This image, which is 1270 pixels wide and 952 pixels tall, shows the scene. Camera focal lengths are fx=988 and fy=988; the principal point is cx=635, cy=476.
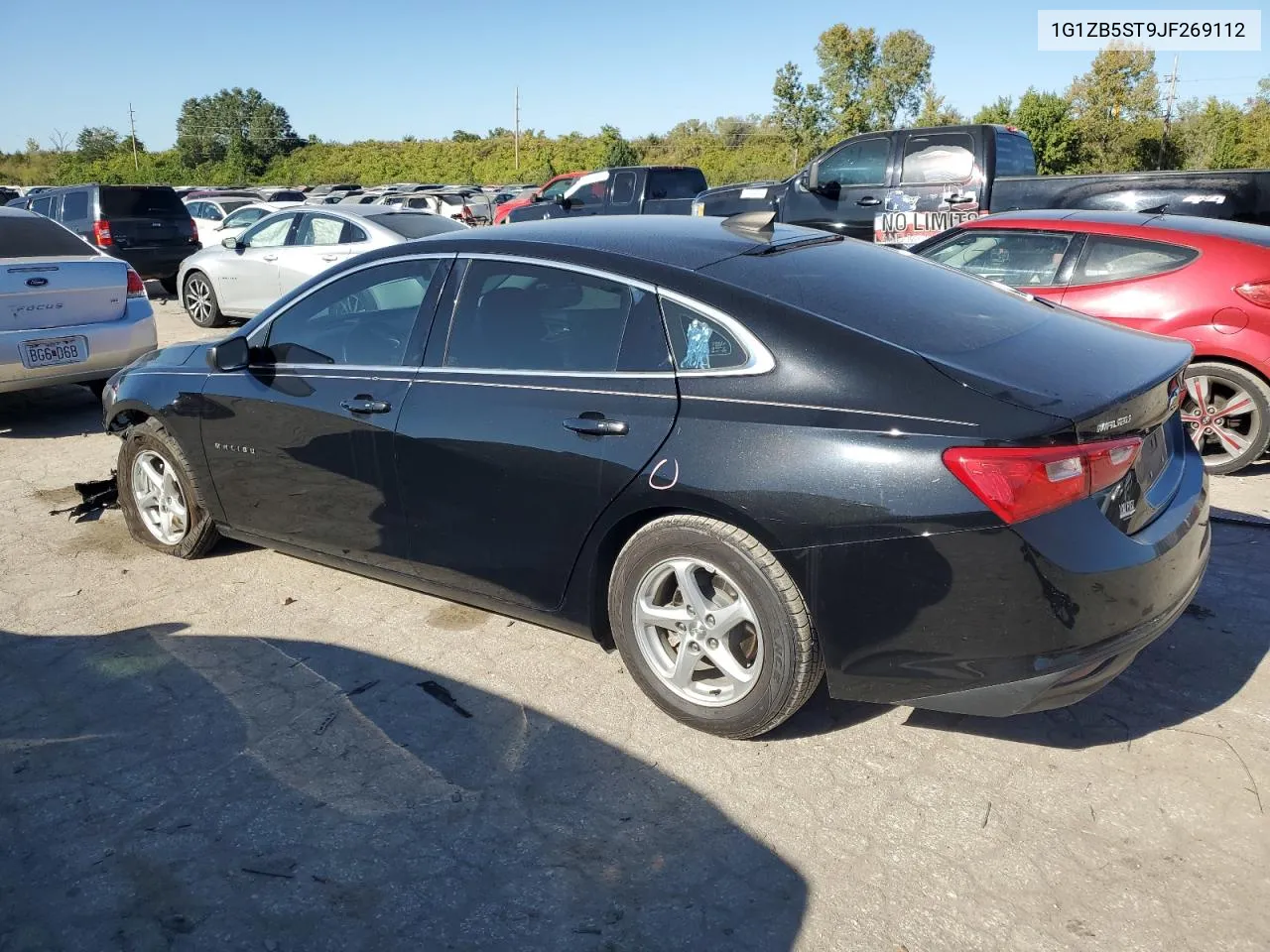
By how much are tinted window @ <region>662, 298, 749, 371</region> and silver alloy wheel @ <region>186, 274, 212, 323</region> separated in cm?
1124

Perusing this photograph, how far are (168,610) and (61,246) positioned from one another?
4.73m

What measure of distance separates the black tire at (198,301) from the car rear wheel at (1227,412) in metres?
11.2

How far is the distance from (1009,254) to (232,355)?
16.2 feet

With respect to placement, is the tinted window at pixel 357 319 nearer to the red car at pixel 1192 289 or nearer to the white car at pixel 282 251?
the red car at pixel 1192 289

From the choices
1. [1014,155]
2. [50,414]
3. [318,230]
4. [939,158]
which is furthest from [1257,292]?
[318,230]

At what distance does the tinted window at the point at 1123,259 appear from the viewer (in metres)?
5.94

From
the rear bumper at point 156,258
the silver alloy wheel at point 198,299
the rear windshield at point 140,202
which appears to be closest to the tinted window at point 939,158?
the silver alloy wheel at point 198,299

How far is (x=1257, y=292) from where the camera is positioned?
5.67 meters

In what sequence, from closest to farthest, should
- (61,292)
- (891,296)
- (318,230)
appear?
1. (891,296)
2. (61,292)
3. (318,230)

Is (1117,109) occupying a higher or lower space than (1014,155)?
higher

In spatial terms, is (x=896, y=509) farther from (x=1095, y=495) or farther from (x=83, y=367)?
(x=83, y=367)

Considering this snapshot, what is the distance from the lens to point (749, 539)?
3.01 m

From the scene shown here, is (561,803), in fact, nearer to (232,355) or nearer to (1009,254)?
(232,355)

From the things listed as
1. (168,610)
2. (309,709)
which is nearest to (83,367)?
(168,610)
